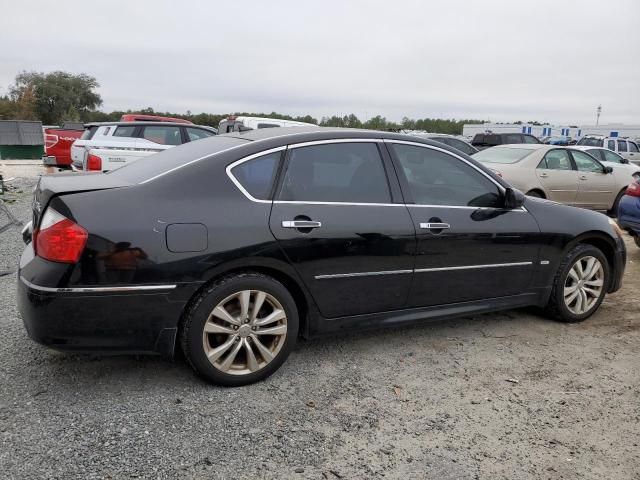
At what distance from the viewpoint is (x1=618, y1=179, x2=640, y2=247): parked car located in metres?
6.96

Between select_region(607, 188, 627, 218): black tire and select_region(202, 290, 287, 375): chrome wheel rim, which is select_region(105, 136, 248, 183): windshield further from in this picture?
select_region(607, 188, 627, 218): black tire

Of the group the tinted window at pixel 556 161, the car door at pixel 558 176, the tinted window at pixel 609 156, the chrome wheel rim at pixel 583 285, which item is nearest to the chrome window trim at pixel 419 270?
→ the chrome wheel rim at pixel 583 285

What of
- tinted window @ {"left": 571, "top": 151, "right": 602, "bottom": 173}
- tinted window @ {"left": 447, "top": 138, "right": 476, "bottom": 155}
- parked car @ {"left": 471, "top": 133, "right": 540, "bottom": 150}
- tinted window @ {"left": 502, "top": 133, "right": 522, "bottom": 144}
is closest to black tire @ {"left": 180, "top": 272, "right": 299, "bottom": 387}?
tinted window @ {"left": 571, "top": 151, "right": 602, "bottom": 173}

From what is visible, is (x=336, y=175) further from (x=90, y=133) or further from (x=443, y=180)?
(x=90, y=133)

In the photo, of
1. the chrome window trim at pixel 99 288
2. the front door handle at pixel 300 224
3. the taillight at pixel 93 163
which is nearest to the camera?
the chrome window trim at pixel 99 288

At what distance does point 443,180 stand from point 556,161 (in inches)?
278

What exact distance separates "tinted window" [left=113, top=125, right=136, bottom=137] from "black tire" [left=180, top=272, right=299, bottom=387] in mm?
9208

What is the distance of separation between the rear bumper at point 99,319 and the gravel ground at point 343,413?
1.17 feet

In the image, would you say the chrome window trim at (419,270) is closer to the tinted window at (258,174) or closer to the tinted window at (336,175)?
the tinted window at (336,175)

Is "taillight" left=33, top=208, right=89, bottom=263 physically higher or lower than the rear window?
lower

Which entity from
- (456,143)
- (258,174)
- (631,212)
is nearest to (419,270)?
(258,174)

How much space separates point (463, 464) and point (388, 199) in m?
1.74

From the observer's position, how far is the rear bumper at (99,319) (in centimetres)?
279

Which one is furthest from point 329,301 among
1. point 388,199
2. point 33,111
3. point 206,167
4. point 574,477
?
point 33,111
